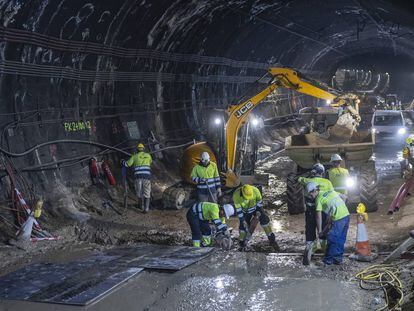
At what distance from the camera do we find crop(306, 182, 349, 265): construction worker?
26.1 ft

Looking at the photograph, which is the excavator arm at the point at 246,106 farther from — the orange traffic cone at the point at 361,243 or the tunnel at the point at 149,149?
the orange traffic cone at the point at 361,243

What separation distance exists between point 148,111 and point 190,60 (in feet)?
9.87

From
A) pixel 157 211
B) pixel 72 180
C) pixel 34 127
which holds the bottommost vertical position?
pixel 157 211

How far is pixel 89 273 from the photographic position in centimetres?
809

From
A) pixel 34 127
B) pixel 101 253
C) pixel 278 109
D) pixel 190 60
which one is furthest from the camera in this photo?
pixel 278 109

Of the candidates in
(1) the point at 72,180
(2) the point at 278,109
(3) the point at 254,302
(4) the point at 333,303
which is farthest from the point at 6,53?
(2) the point at 278,109

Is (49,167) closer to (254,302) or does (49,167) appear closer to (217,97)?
(254,302)

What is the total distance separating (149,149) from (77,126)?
3.17 metres

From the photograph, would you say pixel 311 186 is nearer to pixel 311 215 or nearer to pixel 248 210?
pixel 311 215

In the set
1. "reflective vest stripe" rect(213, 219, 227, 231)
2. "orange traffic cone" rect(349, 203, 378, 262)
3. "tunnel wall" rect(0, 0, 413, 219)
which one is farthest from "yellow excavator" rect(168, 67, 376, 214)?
"orange traffic cone" rect(349, 203, 378, 262)

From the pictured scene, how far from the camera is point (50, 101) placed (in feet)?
40.9

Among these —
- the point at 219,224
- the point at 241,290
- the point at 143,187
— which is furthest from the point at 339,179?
the point at 143,187

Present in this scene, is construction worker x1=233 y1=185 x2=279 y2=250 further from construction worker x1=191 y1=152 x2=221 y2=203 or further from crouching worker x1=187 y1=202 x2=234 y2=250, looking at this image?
construction worker x1=191 y1=152 x2=221 y2=203

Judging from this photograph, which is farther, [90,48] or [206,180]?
[90,48]
